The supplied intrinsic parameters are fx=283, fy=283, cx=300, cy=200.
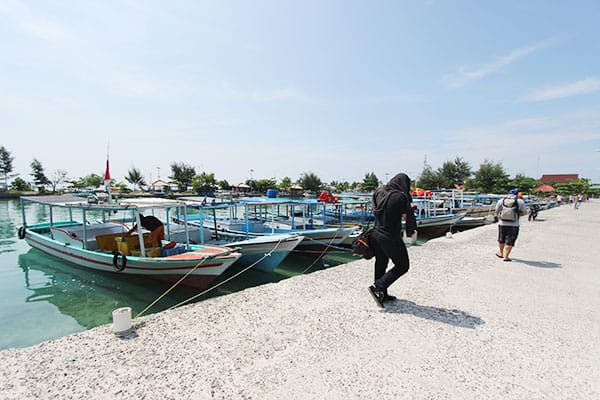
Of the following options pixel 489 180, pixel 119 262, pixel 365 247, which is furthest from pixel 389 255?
pixel 489 180

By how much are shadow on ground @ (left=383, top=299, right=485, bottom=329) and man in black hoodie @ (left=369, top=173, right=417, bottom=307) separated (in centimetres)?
47

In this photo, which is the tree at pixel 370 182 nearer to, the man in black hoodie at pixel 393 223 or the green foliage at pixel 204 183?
the green foliage at pixel 204 183

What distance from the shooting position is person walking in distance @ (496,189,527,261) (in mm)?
7129

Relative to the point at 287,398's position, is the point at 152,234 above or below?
above

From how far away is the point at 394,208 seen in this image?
13.3ft

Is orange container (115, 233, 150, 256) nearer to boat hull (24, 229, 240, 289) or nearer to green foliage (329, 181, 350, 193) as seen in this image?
boat hull (24, 229, 240, 289)

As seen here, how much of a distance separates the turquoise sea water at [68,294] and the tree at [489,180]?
49233 mm

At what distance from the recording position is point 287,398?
2625mm

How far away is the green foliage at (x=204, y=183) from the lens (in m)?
68.4

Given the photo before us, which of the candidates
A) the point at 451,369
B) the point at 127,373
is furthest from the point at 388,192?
the point at 127,373

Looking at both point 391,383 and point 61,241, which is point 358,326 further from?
point 61,241

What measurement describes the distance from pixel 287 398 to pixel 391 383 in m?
1.05

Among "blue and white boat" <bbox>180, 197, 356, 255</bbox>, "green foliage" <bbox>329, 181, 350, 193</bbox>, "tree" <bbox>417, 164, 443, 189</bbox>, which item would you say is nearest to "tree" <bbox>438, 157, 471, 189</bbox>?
"tree" <bbox>417, 164, 443, 189</bbox>

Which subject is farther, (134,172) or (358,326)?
(134,172)
